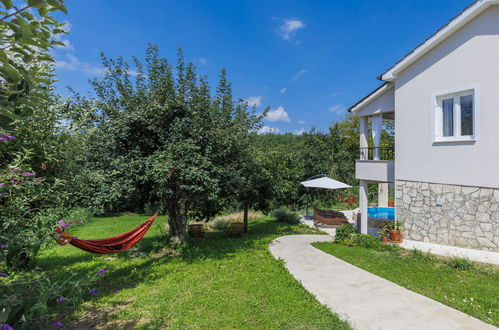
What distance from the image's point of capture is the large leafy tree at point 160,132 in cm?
826

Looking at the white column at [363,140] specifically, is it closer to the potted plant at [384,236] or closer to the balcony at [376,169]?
the balcony at [376,169]

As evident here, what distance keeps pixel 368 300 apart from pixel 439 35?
9.20 meters

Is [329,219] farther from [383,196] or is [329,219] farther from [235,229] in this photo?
[235,229]

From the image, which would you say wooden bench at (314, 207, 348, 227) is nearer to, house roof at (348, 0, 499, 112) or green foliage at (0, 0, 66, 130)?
house roof at (348, 0, 499, 112)

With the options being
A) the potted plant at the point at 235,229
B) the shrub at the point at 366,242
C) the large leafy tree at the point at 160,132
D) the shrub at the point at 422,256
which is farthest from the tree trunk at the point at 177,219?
the shrub at the point at 422,256

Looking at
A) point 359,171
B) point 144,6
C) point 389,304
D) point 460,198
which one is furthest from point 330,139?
point 389,304

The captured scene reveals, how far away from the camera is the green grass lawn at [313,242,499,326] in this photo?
5549 mm

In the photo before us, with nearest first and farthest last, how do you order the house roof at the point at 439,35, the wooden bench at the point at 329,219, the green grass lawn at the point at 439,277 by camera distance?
the green grass lawn at the point at 439,277, the house roof at the point at 439,35, the wooden bench at the point at 329,219

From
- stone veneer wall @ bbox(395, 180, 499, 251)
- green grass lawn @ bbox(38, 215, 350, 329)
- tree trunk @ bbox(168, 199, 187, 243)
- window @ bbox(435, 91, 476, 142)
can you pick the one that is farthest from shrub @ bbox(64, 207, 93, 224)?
window @ bbox(435, 91, 476, 142)

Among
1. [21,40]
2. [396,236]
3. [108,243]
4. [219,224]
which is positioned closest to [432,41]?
[396,236]

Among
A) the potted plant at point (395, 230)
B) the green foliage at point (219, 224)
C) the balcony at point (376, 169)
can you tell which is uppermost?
the balcony at point (376, 169)

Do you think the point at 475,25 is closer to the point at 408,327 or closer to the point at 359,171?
the point at 359,171

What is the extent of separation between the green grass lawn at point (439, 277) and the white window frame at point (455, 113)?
3987 millimetres

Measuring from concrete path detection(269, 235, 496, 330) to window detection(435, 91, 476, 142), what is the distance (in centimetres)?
575
